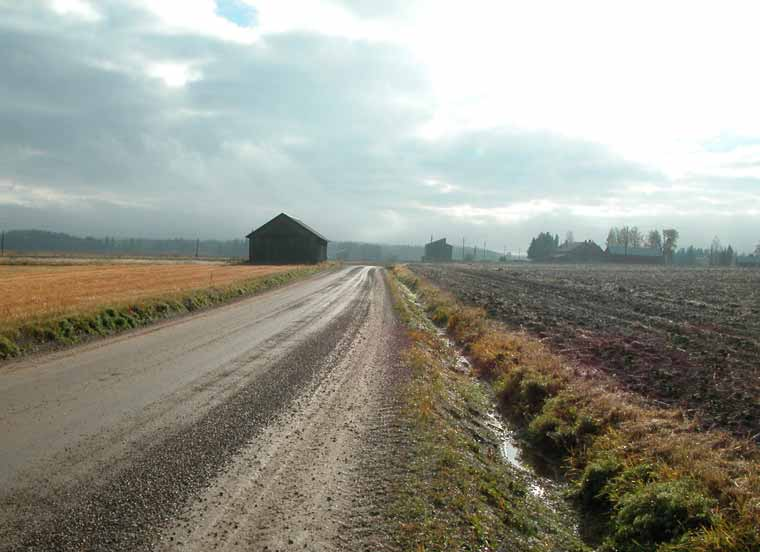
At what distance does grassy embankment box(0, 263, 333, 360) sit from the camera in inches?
518

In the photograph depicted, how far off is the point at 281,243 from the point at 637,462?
7388cm

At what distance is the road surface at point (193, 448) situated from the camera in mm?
4840

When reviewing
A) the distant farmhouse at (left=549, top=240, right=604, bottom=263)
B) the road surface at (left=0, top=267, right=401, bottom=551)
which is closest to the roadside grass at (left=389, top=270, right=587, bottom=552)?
the road surface at (left=0, top=267, right=401, bottom=551)

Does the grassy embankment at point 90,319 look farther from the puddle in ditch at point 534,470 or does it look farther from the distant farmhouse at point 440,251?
the distant farmhouse at point 440,251

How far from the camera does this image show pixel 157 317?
1967cm

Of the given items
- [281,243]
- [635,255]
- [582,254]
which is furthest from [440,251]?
[281,243]

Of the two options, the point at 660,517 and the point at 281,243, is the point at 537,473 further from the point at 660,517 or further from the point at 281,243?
the point at 281,243

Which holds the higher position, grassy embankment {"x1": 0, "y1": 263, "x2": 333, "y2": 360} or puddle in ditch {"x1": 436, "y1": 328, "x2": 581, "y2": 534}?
grassy embankment {"x1": 0, "y1": 263, "x2": 333, "y2": 360}

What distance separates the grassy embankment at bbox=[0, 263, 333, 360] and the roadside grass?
32.9 ft

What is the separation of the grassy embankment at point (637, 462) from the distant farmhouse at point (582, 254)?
15133 centimetres

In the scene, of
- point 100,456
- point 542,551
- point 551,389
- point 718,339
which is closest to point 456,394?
point 551,389

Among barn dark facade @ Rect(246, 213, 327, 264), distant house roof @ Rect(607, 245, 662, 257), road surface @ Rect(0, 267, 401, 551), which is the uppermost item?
distant house roof @ Rect(607, 245, 662, 257)

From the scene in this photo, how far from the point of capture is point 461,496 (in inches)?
231

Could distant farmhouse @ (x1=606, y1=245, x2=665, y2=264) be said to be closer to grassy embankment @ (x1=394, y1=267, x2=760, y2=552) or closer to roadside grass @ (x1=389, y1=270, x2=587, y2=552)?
grassy embankment @ (x1=394, y1=267, x2=760, y2=552)
